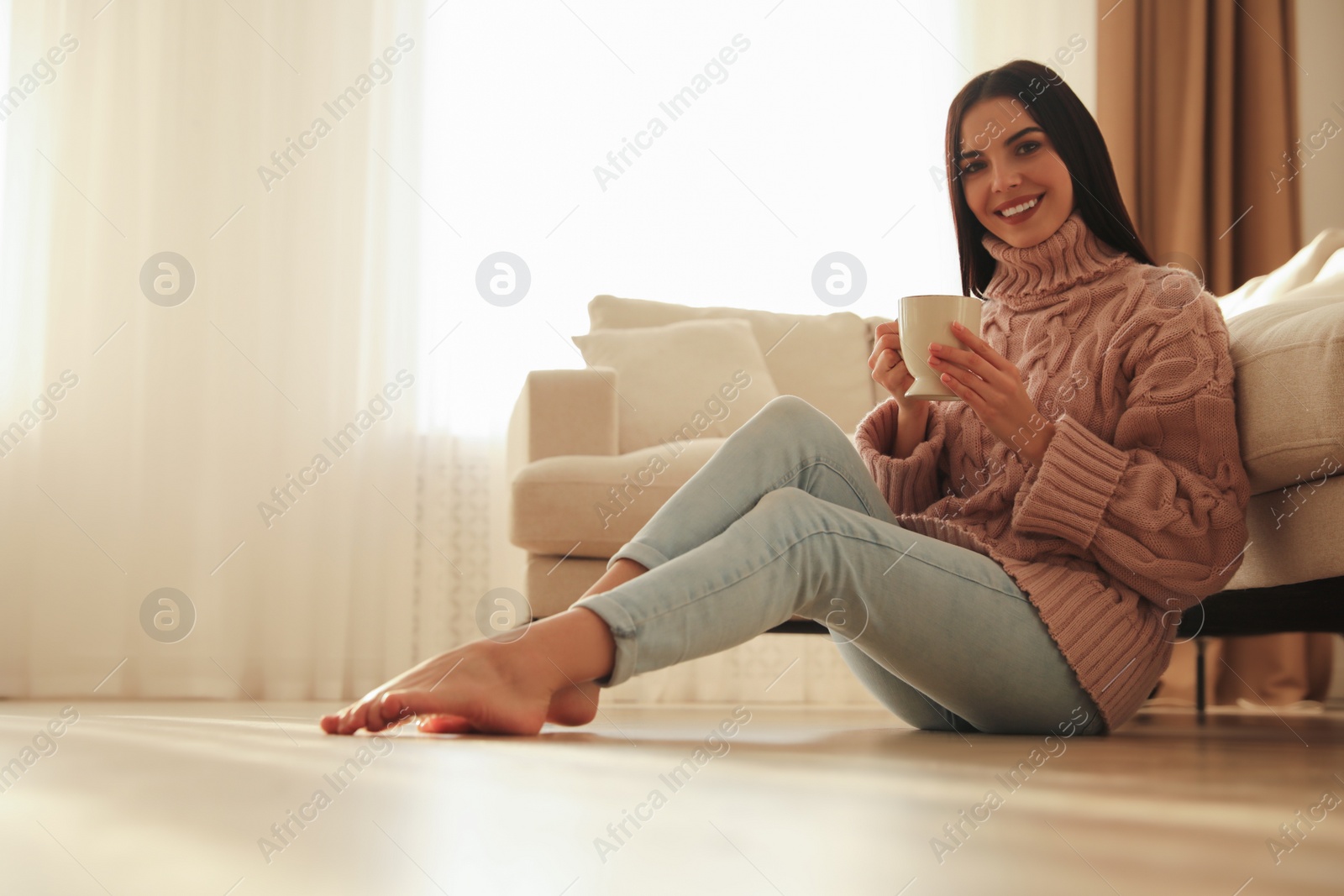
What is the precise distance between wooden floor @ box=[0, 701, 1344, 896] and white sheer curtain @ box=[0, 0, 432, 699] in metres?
1.75

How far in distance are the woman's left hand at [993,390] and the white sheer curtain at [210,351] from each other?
2.07m

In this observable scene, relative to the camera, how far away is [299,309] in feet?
9.77

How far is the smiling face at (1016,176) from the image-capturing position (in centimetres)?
138

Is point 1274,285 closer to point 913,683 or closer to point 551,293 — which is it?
point 913,683

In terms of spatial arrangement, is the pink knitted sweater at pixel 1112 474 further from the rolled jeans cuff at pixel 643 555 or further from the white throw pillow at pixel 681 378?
the white throw pillow at pixel 681 378

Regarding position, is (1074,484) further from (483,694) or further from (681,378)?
Result: (681,378)

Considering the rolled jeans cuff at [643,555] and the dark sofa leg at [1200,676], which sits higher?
the rolled jeans cuff at [643,555]

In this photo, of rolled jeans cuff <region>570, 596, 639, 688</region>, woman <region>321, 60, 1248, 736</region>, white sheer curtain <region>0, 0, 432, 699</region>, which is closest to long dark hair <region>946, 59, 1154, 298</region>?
woman <region>321, 60, 1248, 736</region>

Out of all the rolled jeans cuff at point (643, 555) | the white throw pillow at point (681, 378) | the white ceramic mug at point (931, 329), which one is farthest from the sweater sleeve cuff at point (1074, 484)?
the white throw pillow at point (681, 378)

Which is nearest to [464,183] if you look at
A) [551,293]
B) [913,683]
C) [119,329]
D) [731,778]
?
[551,293]

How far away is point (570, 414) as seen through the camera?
2342 mm

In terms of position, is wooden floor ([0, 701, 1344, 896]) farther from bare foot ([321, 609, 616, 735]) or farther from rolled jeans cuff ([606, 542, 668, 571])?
rolled jeans cuff ([606, 542, 668, 571])

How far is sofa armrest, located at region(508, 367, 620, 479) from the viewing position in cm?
233

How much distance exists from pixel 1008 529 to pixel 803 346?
5.44ft
